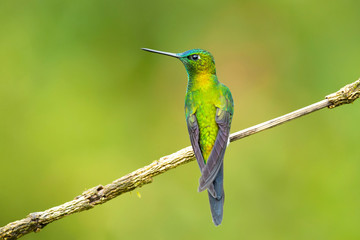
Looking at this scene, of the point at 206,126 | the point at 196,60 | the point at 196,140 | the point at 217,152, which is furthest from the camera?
the point at 196,60

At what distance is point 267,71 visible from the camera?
6316mm

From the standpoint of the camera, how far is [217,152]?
311 cm

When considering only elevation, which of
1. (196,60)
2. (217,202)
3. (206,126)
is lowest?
(217,202)

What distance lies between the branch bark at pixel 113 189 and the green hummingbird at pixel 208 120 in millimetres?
132

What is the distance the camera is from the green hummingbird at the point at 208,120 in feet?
9.75

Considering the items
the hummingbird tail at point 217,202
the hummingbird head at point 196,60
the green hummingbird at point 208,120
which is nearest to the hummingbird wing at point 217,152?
the green hummingbird at point 208,120

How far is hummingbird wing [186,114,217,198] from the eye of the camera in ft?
9.65

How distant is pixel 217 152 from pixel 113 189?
66 centimetres

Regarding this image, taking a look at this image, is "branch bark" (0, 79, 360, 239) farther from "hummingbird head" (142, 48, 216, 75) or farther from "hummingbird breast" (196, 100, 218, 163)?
"hummingbird head" (142, 48, 216, 75)

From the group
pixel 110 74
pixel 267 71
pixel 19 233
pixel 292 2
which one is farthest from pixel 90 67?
pixel 19 233

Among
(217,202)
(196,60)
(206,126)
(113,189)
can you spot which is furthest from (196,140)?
(196,60)

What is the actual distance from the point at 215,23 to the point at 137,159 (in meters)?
2.02

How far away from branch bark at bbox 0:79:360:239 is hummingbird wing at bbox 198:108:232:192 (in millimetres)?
110

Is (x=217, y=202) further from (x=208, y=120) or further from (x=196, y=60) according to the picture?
(x=196, y=60)
